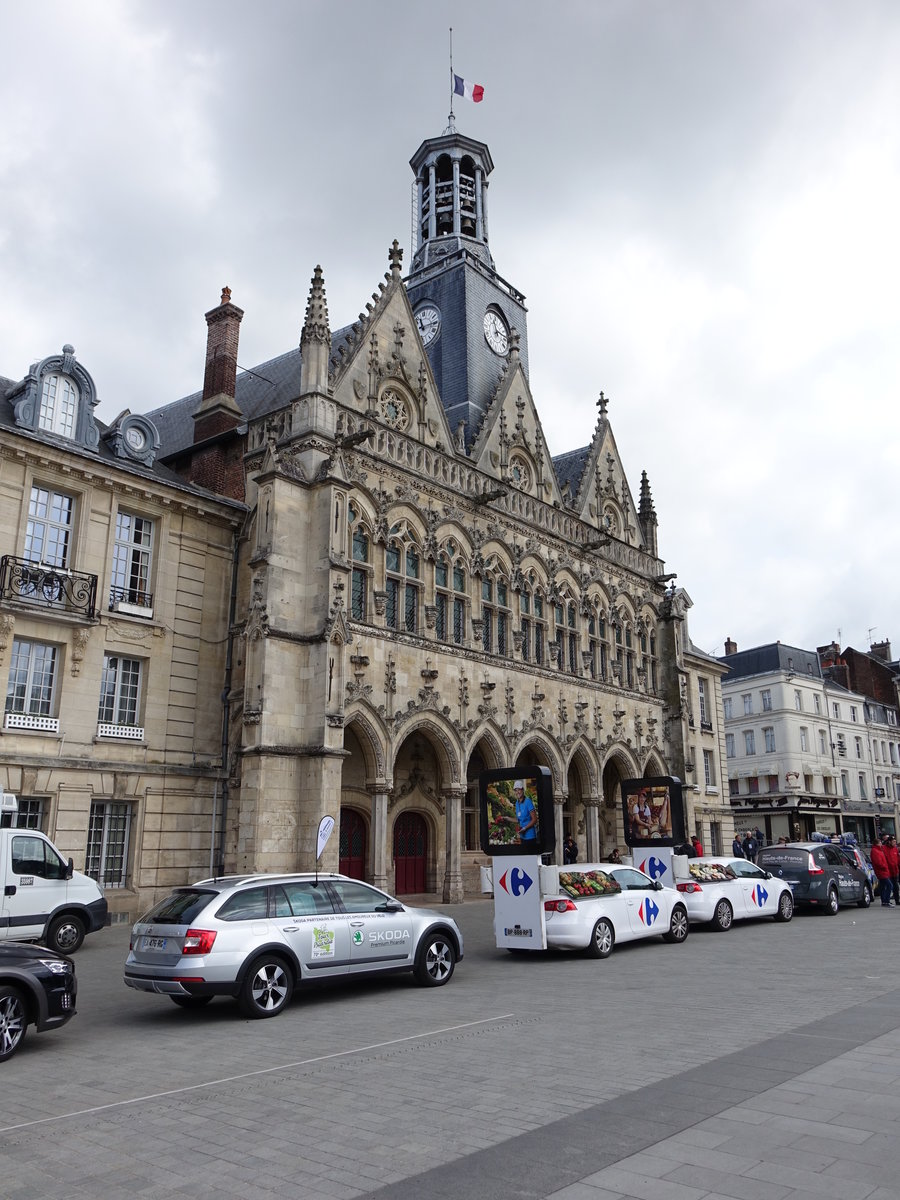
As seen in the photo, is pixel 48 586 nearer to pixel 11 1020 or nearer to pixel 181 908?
pixel 181 908

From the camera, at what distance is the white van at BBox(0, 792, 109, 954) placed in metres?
15.0

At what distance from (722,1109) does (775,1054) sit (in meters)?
1.85

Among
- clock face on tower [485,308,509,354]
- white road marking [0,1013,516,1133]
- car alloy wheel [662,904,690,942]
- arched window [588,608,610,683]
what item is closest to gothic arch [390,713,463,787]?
arched window [588,608,610,683]

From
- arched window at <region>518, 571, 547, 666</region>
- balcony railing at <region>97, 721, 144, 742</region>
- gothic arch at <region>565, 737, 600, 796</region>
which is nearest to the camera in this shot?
balcony railing at <region>97, 721, 144, 742</region>

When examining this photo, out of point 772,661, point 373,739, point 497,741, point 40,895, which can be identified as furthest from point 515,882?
point 772,661

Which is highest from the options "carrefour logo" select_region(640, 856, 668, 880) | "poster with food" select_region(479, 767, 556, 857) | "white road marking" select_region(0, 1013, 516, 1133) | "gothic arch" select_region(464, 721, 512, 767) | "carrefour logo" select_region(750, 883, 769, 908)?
"gothic arch" select_region(464, 721, 512, 767)

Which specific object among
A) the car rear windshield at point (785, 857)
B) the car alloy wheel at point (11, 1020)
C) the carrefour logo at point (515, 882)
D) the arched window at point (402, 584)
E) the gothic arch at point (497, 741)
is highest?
the arched window at point (402, 584)

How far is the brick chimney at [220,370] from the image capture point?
2659cm

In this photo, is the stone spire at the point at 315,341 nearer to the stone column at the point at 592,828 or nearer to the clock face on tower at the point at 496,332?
the clock face on tower at the point at 496,332

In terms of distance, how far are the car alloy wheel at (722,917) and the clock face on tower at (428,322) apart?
22921mm

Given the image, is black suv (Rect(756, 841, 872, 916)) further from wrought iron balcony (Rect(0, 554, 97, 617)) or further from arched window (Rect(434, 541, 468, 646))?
wrought iron balcony (Rect(0, 554, 97, 617))

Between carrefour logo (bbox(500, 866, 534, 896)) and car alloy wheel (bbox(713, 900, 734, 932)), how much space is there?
5797 millimetres

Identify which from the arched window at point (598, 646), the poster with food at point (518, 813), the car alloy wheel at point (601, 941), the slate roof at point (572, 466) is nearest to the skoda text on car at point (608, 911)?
the car alloy wheel at point (601, 941)

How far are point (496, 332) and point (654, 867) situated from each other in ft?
73.3
